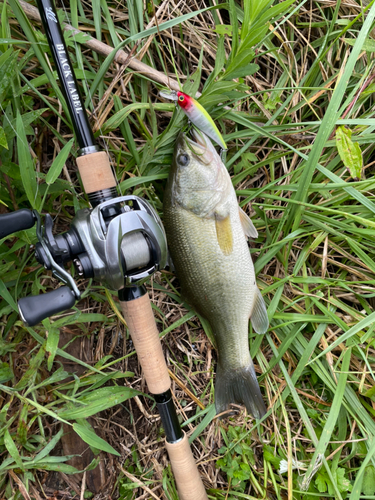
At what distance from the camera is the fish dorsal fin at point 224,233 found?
5.98 feet

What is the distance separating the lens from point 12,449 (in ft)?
5.65

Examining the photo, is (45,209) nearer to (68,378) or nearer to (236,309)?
(68,378)

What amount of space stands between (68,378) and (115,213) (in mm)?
1151

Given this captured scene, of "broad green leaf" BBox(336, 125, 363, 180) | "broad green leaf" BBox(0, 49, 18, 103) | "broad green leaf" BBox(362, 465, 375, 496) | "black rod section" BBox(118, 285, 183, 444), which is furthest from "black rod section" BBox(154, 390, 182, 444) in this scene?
"broad green leaf" BBox(0, 49, 18, 103)

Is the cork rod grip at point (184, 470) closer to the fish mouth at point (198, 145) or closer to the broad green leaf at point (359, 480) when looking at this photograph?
the broad green leaf at point (359, 480)

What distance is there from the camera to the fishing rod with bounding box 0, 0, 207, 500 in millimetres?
1270

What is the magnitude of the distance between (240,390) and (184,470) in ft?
1.62

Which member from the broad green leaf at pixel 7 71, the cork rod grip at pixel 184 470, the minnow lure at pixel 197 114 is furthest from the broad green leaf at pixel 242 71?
the cork rod grip at pixel 184 470

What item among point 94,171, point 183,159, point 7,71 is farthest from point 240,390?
point 7,71

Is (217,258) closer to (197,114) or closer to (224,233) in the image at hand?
(224,233)

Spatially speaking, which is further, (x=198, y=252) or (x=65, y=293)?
(x=198, y=252)

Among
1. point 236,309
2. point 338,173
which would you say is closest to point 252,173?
point 338,173

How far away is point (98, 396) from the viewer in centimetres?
186

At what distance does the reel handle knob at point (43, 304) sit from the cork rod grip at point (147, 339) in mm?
361
